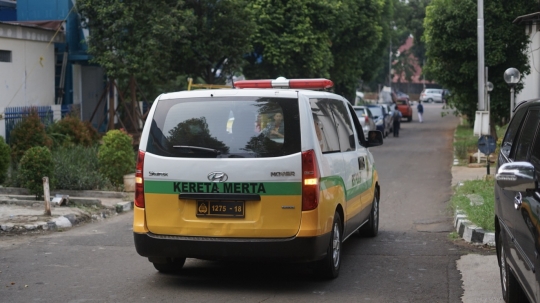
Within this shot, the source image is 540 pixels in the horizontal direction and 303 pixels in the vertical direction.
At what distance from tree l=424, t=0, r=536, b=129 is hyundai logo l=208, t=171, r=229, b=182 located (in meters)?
18.3

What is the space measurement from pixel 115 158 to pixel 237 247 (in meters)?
9.06

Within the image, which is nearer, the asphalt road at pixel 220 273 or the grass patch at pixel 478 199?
the asphalt road at pixel 220 273

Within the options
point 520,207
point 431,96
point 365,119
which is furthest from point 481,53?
point 431,96

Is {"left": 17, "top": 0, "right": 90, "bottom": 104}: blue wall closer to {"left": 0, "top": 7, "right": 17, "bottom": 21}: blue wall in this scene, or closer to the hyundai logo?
{"left": 0, "top": 7, "right": 17, "bottom": 21}: blue wall

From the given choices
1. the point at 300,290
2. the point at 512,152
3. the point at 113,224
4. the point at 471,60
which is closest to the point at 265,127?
the point at 300,290

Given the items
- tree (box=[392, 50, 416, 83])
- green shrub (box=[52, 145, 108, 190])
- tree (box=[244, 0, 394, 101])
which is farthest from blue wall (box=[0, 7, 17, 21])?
tree (box=[392, 50, 416, 83])

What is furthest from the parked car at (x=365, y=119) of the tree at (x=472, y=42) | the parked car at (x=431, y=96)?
the parked car at (x=431, y=96)

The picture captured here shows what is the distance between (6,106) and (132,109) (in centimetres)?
617

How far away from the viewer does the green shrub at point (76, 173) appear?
50.3ft

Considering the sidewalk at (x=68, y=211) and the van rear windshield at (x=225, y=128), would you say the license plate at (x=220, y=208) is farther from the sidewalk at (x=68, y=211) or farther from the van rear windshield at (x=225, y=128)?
the sidewalk at (x=68, y=211)

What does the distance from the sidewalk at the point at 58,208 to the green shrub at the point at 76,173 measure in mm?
263

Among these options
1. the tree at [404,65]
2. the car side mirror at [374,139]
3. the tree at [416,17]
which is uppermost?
the tree at [416,17]

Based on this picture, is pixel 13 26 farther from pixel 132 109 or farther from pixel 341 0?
pixel 341 0

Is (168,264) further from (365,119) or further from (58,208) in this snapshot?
(365,119)
